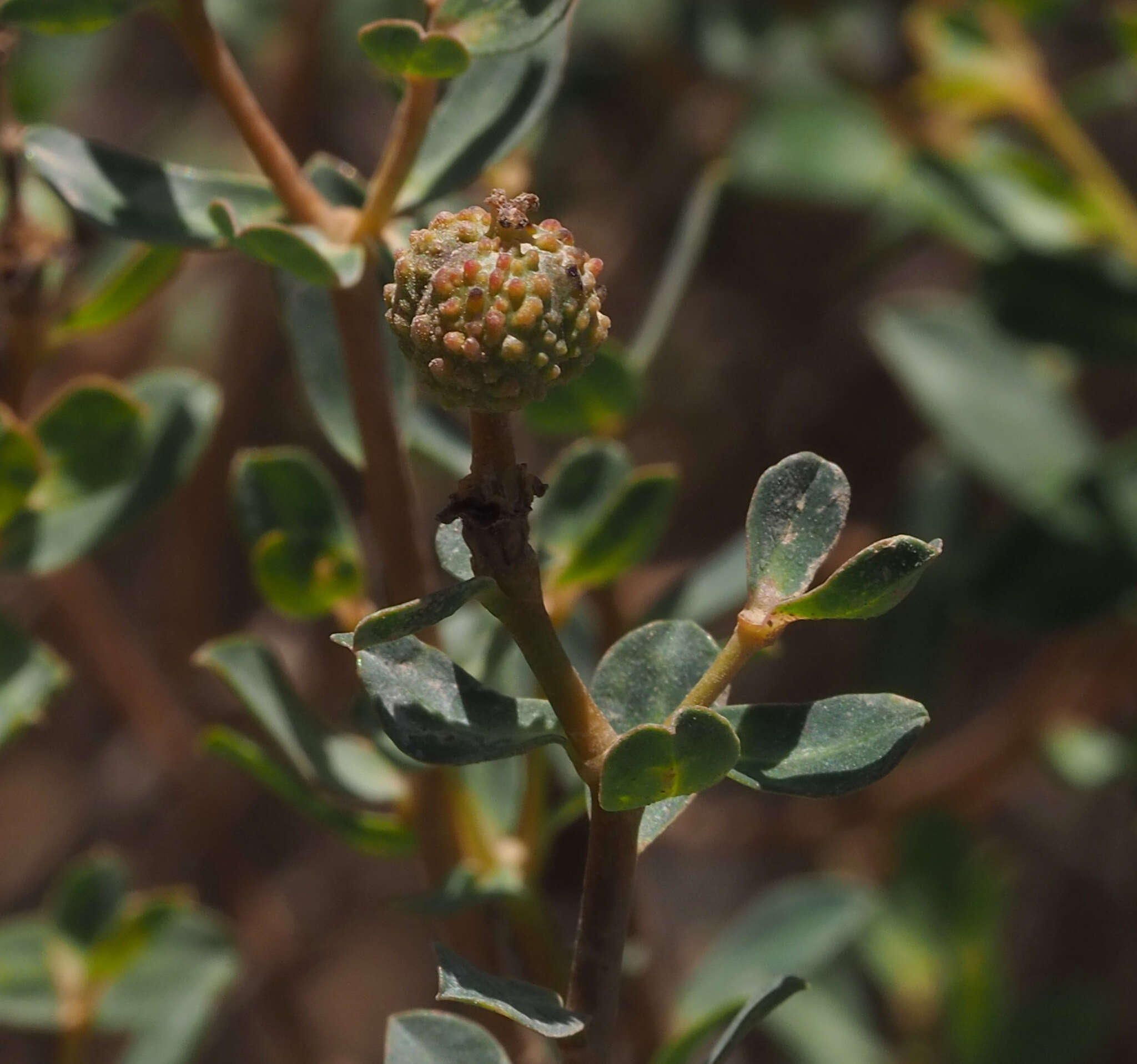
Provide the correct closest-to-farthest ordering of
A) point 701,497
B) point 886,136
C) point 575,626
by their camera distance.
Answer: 1. point 575,626
2. point 886,136
3. point 701,497

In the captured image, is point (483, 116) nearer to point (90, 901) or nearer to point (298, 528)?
point (298, 528)

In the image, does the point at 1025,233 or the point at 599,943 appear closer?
the point at 599,943

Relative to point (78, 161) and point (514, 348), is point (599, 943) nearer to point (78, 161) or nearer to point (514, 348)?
point (514, 348)

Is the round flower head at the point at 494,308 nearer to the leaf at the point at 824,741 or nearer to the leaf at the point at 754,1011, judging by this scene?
the leaf at the point at 824,741

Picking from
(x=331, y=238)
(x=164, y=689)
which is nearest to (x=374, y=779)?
(x=331, y=238)

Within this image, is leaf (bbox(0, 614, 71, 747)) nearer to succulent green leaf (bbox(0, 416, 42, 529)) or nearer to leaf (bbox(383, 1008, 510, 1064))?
succulent green leaf (bbox(0, 416, 42, 529))

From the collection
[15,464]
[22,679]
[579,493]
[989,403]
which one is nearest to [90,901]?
[22,679]

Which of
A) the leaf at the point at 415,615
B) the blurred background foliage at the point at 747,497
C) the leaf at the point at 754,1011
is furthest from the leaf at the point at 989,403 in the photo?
the leaf at the point at 415,615
